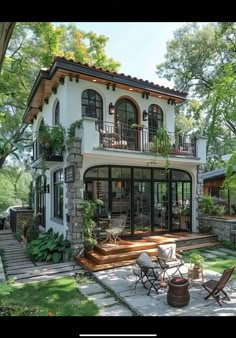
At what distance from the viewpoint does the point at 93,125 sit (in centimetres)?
875

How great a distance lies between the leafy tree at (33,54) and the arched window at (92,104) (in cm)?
660

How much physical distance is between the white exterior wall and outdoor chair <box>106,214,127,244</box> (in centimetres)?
161

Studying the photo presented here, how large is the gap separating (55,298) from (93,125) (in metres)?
5.04

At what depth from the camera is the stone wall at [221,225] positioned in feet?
35.3

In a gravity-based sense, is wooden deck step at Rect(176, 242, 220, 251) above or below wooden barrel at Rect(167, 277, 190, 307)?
below

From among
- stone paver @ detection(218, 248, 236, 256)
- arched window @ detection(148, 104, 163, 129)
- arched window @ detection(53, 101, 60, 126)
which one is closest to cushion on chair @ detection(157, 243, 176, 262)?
stone paver @ detection(218, 248, 236, 256)

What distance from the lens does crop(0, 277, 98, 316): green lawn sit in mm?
5223

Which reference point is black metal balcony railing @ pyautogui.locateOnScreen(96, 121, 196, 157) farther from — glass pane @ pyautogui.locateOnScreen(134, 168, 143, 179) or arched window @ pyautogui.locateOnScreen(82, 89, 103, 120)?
glass pane @ pyautogui.locateOnScreen(134, 168, 143, 179)

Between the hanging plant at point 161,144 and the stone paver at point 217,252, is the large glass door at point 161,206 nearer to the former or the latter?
the hanging plant at point 161,144

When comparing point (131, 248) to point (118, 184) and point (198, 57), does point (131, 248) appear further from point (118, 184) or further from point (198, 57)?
point (198, 57)

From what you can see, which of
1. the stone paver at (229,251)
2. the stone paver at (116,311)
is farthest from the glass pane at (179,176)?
the stone paver at (116,311)

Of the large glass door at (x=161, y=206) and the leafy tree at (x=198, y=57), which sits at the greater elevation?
the leafy tree at (x=198, y=57)

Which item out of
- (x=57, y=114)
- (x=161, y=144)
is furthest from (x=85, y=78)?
(x=161, y=144)
